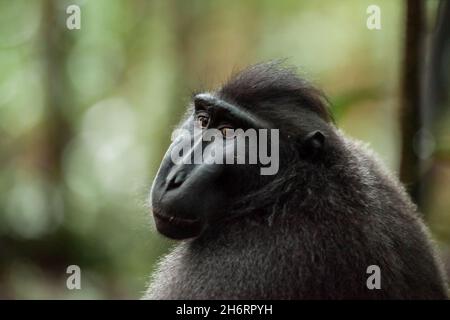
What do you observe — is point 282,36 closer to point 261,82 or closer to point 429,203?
point 429,203

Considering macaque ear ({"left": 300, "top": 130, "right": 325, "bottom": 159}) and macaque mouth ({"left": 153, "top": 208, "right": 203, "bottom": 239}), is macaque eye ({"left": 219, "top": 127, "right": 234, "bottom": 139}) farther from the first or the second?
macaque mouth ({"left": 153, "top": 208, "right": 203, "bottom": 239})

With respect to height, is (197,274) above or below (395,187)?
below

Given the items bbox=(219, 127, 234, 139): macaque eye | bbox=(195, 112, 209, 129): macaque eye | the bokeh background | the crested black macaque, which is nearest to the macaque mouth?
the crested black macaque

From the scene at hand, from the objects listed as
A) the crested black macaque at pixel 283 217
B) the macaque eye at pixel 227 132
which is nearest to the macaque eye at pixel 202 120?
the crested black macaque at pixel 283 217

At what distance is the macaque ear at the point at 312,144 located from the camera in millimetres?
4508

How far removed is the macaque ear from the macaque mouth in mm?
743

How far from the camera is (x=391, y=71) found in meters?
11.5

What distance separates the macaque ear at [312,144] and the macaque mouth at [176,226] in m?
0.74

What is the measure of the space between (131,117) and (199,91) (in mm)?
7001

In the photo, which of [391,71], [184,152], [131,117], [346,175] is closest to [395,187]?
[346,175]

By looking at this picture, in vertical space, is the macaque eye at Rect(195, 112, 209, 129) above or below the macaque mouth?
above

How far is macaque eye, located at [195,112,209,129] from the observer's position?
4.77m

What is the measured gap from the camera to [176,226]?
173 inches

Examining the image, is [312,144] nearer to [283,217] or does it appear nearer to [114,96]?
[283,217]
